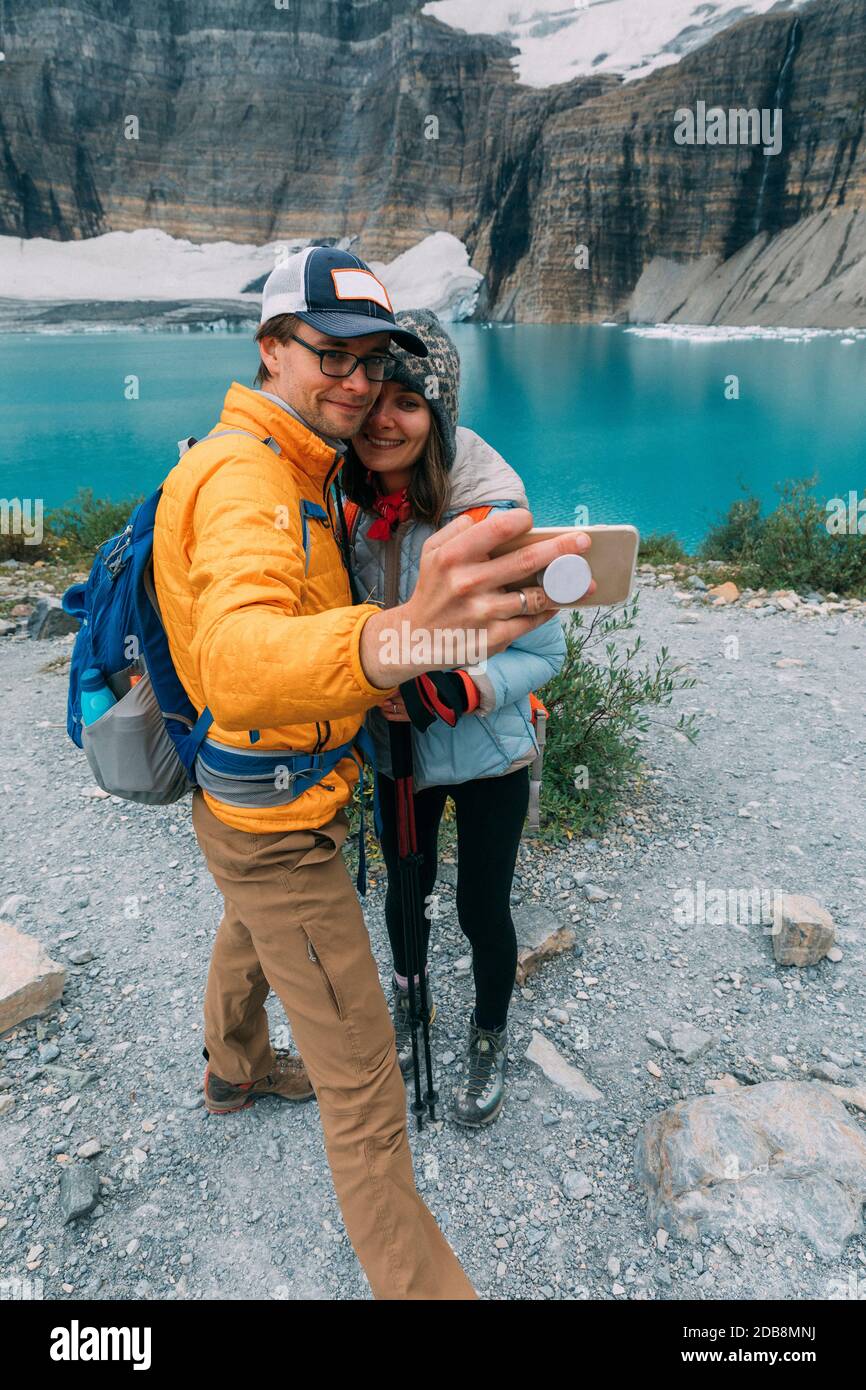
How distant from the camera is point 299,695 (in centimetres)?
99

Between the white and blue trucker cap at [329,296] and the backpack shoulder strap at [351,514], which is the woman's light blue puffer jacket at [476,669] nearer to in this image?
the backpack shoulder strap at [351,514]

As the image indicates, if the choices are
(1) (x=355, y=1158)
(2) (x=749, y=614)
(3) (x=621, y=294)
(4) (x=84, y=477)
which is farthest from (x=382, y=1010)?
(3) (x=621, y=294)

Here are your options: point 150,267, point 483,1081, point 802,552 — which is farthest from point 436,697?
point 150,267

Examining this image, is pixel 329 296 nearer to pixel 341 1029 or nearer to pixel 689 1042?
pixel 341 1029

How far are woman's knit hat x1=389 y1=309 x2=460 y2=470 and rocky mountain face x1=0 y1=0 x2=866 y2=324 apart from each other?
60.3 metres

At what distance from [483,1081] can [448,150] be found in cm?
11245

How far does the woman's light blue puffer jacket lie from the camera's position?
65.0 inches

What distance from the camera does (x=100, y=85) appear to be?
102 m

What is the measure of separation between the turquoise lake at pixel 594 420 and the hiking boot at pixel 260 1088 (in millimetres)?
10138

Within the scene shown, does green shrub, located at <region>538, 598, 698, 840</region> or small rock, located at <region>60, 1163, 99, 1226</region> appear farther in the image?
green shrub, located at <region>538, 598, 698, 840</region>

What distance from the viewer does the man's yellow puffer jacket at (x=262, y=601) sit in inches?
38.7

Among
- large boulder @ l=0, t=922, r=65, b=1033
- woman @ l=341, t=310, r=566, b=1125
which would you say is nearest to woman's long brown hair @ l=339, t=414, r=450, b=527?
woman @ l=341, t=310, r=566, b=1125

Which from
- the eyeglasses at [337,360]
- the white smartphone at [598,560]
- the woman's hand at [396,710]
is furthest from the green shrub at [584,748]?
the white smartphone at [598,560]

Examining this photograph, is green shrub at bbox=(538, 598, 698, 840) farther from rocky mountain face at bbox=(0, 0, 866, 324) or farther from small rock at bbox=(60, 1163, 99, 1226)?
rocky mountain face at bbox=(0, 0, 866, 324)
